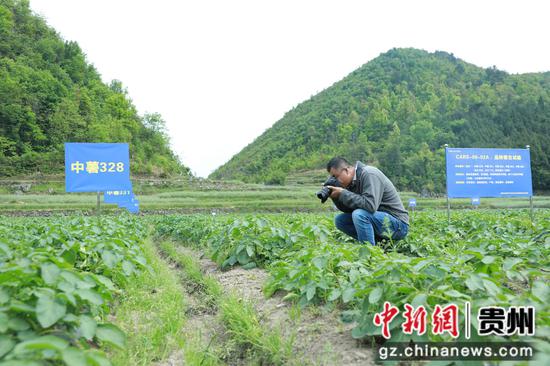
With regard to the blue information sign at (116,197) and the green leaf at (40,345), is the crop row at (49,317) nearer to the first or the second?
the green leaf at (40,345)

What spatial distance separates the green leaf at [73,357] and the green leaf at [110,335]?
0.84 ft

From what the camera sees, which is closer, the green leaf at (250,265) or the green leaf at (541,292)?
the green leaf at (541,292)

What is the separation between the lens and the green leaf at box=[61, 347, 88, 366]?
53.0 inches

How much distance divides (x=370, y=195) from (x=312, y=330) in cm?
244

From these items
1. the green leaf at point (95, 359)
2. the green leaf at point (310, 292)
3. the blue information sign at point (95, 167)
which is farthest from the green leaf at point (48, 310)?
the blue information sign at point (95, 167)

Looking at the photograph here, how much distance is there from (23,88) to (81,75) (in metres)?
15.1

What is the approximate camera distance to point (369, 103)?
8556 cm

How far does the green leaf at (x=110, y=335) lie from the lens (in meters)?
1.68

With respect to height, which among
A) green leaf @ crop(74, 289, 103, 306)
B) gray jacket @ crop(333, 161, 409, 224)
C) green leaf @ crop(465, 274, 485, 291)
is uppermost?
gray jacket @ crop(333, 161, 409, 224)

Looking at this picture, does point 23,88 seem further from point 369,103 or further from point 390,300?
point 369,103

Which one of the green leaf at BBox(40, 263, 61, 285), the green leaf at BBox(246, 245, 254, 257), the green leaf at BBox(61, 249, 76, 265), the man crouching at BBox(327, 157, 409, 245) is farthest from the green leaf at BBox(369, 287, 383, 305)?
the green leaf at BBox(246, 245, 254, 257)

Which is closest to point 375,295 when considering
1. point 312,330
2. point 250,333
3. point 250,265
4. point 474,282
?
point 474,282

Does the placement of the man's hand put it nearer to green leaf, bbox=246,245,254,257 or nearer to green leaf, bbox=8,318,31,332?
green leaf, bbox=246,245,254,257

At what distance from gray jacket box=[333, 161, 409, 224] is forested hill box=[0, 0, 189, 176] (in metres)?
44.0
